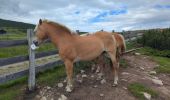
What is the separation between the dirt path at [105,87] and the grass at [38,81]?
33 cm

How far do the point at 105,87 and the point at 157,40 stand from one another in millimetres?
10396

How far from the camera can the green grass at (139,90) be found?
7.91 m

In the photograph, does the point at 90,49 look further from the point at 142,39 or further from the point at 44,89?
the point at 142,39

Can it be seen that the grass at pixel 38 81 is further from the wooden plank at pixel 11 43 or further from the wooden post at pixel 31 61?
the wooden plank at pixel 11 43

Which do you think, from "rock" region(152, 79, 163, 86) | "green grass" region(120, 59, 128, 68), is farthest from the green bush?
"rock" region(152, 79, 163, 86)

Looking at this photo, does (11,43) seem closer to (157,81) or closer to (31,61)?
(31,61)

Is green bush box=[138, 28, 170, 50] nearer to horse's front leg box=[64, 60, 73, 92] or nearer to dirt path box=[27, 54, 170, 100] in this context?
dirt path box=[27, 54, 170, 100]

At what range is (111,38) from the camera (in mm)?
8414

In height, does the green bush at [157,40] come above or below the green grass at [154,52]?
above

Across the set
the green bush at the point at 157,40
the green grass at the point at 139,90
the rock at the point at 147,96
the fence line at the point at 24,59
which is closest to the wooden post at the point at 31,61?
the fence line at the point at 24,59

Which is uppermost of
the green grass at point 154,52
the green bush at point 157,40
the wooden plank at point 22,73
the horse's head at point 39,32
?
the horse's head at point 39,32

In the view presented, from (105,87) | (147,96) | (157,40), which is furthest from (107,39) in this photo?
(157,40)

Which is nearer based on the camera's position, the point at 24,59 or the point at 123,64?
the point at 24,59

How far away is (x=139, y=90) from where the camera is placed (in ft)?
27.0
